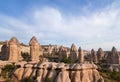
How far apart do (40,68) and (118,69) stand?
2730cm

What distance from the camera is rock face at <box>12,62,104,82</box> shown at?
33.7m

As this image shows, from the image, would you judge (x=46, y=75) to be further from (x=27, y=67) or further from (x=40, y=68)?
(x=27, y=67)

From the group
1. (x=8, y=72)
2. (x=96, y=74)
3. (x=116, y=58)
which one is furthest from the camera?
(x=116, y=58)

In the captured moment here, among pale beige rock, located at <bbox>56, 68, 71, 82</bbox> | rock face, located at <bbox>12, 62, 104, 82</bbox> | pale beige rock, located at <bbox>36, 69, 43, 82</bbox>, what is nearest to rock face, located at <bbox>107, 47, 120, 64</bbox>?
rock face, located at <bbox>12, 62, 104, 82</bbox>

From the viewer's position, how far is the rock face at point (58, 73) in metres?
33.7

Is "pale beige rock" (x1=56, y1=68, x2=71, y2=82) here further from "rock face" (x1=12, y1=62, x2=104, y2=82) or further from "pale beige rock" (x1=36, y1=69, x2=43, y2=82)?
"pale beige rock" (x1=36, y1=69, x2=43, y2=82)

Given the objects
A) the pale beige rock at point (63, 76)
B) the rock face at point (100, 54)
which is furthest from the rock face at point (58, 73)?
the rock face at point (100, 54)

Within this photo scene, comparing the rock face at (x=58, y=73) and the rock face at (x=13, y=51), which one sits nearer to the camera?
the rock face at (x=58, y=73)

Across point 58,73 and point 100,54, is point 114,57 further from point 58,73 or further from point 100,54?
point 58,73

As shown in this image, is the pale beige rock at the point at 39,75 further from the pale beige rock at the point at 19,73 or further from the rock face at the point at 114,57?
the rock face at the point at 114,57

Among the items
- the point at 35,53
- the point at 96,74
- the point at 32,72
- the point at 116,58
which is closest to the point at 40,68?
the point at 32,72

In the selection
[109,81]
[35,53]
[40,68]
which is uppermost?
[35,53]

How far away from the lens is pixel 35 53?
49375mm

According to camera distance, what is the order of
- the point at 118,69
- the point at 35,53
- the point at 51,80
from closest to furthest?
the point at 51,80, the point at 35,53, the point at 118,69
